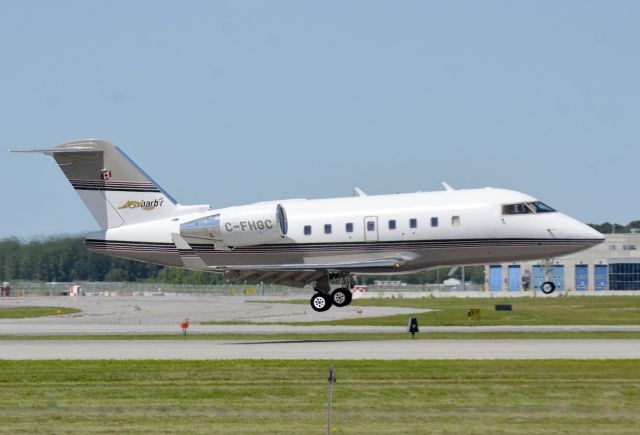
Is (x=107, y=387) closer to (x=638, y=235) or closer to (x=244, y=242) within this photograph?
(x=244, y=242)

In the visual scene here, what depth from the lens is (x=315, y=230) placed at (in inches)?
1737

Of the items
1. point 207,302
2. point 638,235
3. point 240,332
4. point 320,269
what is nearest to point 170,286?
point 207,302

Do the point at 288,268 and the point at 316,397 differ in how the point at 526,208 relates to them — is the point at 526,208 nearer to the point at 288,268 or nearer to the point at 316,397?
the point at 288,268

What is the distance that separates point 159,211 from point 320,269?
7.23m

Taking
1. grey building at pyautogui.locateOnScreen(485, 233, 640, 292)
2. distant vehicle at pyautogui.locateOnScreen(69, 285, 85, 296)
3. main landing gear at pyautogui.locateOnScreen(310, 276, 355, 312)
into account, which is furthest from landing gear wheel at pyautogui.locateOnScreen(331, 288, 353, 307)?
grey building at pyautogui.locateOnScreen(485, 233, 640, 292)

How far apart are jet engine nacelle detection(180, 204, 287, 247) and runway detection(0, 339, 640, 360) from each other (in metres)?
4.02

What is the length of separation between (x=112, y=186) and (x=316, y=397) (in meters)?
23.1

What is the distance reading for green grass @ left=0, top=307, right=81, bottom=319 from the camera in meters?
77.3

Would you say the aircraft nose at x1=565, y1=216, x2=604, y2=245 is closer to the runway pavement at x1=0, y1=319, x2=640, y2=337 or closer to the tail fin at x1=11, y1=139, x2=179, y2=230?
the runway pavement at x1=0, y1=319, x2=640, y2=337

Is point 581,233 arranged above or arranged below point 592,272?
below

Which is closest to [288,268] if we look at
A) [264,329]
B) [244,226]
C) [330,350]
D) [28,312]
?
[244,226]

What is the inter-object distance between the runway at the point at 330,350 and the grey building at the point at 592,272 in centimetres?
9393

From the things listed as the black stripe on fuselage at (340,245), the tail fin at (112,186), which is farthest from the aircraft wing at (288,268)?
the tail fin at (112,186)

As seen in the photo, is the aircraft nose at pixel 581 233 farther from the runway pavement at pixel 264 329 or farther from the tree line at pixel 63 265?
the tree line at pixel 63 265
